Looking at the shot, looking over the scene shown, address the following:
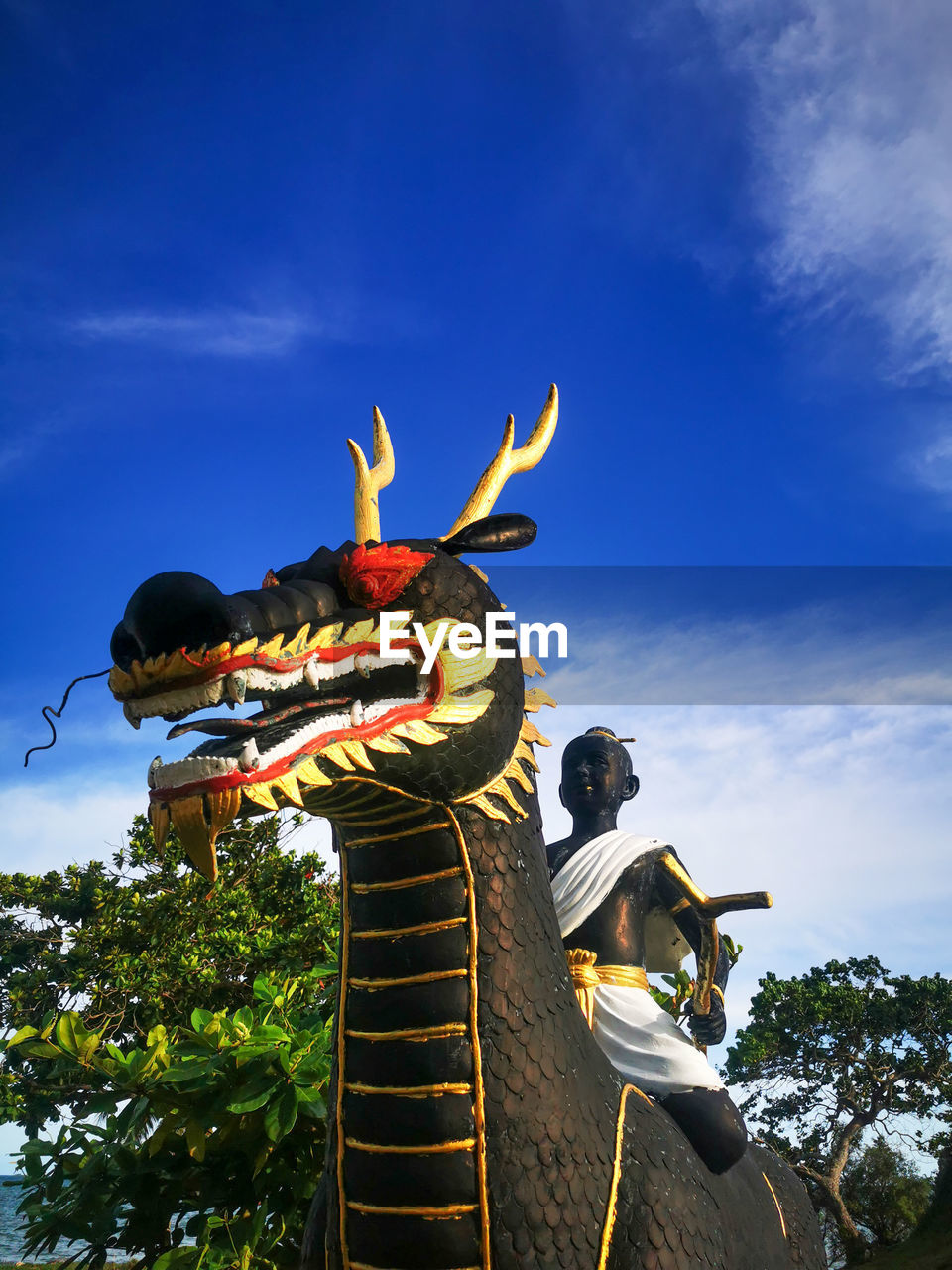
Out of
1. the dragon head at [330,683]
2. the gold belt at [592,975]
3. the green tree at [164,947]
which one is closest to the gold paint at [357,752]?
the dragon head at [330,683]

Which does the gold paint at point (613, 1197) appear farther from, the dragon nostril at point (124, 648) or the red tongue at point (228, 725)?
the dragon nostril at point (124, 648)

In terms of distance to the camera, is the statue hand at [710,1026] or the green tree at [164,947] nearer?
the statue hand at [710,1026]

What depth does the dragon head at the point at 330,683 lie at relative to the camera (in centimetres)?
188

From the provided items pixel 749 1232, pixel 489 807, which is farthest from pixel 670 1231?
pixel 489 807

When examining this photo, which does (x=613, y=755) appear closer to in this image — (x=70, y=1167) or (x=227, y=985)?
(x=70, y=1167)

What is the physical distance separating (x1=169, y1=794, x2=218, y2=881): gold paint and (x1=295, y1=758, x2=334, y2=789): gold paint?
7.5 inches

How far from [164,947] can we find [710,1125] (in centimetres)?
916

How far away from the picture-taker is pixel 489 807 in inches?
92.5

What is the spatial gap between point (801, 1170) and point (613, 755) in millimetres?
12265

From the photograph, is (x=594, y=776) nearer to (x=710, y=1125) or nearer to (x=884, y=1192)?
(x=710, y=1125)

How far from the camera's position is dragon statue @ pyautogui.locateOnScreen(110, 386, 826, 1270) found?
1.93 meters

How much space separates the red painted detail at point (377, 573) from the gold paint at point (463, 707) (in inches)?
10.4

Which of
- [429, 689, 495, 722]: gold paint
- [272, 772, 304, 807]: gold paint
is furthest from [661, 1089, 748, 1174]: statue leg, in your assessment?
[272, 772, 304, 807]: gold paint

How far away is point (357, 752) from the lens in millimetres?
2064
